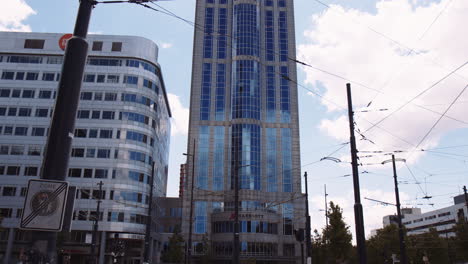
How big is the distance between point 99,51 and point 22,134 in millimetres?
20967

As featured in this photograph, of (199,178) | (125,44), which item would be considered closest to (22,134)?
(125,44)

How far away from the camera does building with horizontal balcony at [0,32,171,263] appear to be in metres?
61.2

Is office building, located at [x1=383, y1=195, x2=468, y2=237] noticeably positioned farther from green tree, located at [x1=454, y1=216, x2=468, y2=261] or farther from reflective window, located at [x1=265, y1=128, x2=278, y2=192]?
green tree, located at [x1=454, y1=216, x2=468, y2=261]

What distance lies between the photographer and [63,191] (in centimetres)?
546

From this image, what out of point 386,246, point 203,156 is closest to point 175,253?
point 203,156

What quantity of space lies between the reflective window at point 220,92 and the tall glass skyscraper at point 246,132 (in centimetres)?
23

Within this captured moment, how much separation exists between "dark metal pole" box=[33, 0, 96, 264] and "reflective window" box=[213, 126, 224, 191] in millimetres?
71087

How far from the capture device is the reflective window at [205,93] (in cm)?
8150

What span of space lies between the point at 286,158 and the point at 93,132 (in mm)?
40696

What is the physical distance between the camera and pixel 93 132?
65.6 meters

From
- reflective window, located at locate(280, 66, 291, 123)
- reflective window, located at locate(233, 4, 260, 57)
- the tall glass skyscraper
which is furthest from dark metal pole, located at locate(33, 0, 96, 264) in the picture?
reflective window, located at locate(280, 66, 291, 123)

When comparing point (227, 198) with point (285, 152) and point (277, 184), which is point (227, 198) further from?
point (285, 152)

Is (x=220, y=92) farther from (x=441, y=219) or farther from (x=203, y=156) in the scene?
(x=441, y=219)

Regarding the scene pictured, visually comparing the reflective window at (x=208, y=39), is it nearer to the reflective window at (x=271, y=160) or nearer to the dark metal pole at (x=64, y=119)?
the reflective window at (x=271, y=160)
